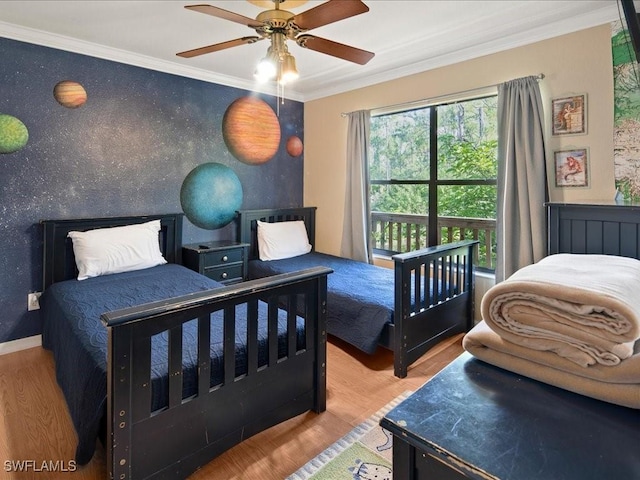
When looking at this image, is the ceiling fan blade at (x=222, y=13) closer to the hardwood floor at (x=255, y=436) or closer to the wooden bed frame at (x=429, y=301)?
the wooden bed frame at (x=429, y=301)

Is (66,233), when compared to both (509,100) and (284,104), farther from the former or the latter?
(509,100)

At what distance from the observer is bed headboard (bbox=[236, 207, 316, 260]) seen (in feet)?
12.9

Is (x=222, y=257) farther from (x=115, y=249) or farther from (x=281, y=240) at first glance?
(x=115, y=249)

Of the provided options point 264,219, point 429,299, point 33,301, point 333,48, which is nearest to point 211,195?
point 264,219

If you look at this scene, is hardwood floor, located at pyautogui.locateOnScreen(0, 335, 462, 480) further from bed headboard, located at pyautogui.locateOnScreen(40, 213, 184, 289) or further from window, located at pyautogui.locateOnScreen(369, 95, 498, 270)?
window, located at pyautogui.locateOnScreen(369, 95, 498, 270)

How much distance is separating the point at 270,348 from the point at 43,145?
247 centimetres

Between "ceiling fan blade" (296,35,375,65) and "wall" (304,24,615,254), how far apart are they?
128 cm

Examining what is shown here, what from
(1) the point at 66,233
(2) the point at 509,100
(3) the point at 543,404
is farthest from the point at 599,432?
(1) the point at 66,233

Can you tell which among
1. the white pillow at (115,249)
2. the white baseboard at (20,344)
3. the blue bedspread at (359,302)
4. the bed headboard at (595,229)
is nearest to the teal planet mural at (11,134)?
the white pillow at (115,249)

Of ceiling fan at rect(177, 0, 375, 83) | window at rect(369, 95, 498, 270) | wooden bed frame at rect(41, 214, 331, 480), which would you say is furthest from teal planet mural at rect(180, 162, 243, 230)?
wooden bed frame at rect(41, 214, 331, 480)

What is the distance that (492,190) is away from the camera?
313 cm

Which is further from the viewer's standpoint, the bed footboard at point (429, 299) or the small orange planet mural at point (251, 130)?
the small orange planet mural at point (251, 130)

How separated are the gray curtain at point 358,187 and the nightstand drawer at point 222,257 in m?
1.19

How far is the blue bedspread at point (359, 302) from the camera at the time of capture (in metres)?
2.56
